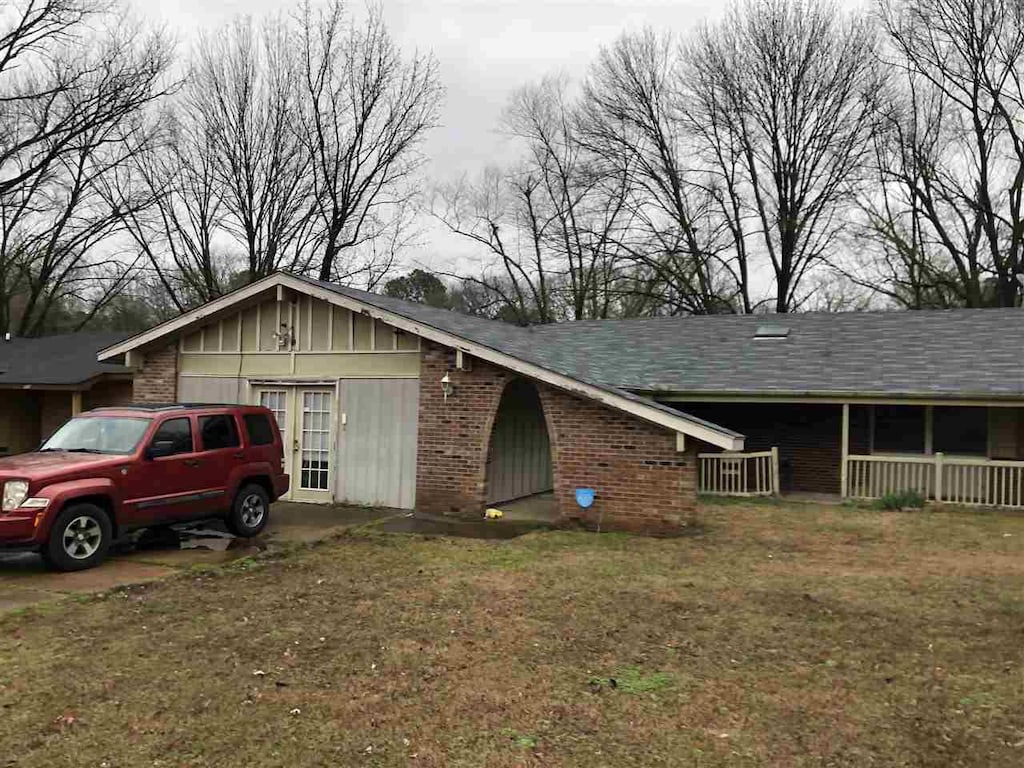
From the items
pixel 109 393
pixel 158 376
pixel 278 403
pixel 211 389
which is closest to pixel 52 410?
pixel 109 393

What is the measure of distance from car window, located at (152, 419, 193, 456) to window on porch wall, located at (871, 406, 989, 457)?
42.6 feet

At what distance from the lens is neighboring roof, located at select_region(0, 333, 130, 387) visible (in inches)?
795

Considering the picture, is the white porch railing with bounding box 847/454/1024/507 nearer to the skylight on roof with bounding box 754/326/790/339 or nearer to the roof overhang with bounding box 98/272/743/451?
the skylight on roof with bounding box 754/326/790/339

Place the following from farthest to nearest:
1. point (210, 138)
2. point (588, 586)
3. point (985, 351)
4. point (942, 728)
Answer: point (210, 138) < point (985, 351) < point (588, 586) < point (942, 728)

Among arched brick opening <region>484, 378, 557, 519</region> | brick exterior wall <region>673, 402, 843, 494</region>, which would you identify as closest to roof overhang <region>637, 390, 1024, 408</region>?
brick exterior wall <region>673, 402, 843, 494</region>

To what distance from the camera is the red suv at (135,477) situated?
796cm

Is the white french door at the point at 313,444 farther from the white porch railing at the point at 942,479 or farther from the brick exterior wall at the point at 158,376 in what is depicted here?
the white porch railing at the point at 942,479

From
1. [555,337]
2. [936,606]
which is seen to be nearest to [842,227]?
[555,337]

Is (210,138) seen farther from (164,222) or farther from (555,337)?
(555,337)

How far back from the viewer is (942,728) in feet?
14.9

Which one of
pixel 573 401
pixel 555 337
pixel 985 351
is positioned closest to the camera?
pixel 573 401

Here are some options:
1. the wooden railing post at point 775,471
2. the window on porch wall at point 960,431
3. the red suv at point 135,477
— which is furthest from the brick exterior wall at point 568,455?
the window on porch wall at point 960,431

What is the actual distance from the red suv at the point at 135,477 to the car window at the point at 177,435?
12mm

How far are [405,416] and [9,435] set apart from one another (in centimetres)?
1637
